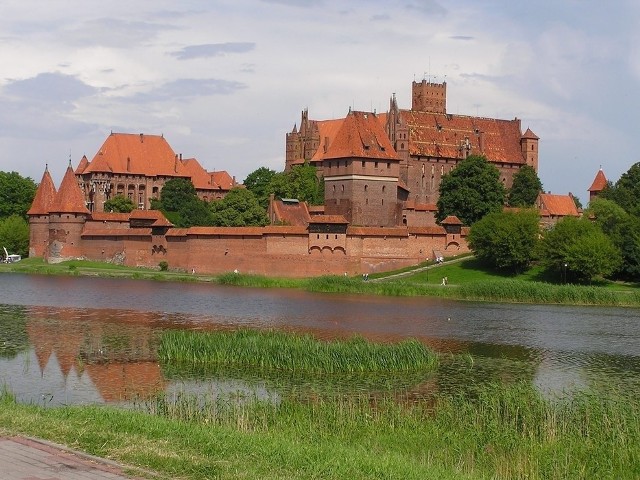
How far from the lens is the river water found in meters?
17.0

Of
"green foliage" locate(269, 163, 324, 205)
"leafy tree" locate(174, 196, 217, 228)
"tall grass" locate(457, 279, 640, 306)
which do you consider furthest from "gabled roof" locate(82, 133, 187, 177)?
"tall grass" locate(457, 279, 640, 306)

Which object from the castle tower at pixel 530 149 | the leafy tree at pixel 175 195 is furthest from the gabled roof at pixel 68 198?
the castle tower at pixel 530 149

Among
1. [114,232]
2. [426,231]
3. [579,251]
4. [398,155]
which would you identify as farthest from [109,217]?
[579,251]

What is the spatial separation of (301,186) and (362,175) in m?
7.82

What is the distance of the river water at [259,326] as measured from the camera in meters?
17.0

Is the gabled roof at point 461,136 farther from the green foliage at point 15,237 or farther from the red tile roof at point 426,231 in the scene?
the green foliage at point 15,237

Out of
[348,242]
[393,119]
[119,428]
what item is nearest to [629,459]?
[119,428]

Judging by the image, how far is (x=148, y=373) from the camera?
1783 centimetres

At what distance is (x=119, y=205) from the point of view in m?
70.9

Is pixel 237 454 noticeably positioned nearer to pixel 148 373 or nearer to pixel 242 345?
pixel 148 373

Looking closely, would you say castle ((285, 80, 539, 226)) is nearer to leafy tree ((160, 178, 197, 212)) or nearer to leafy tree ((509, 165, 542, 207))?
leafy tree ((509, 165, 542, 207))

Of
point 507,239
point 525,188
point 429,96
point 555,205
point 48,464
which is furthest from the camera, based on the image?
point 429,96

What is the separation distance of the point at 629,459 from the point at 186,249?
4407cm

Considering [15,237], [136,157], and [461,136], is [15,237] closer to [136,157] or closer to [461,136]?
[136,157]
